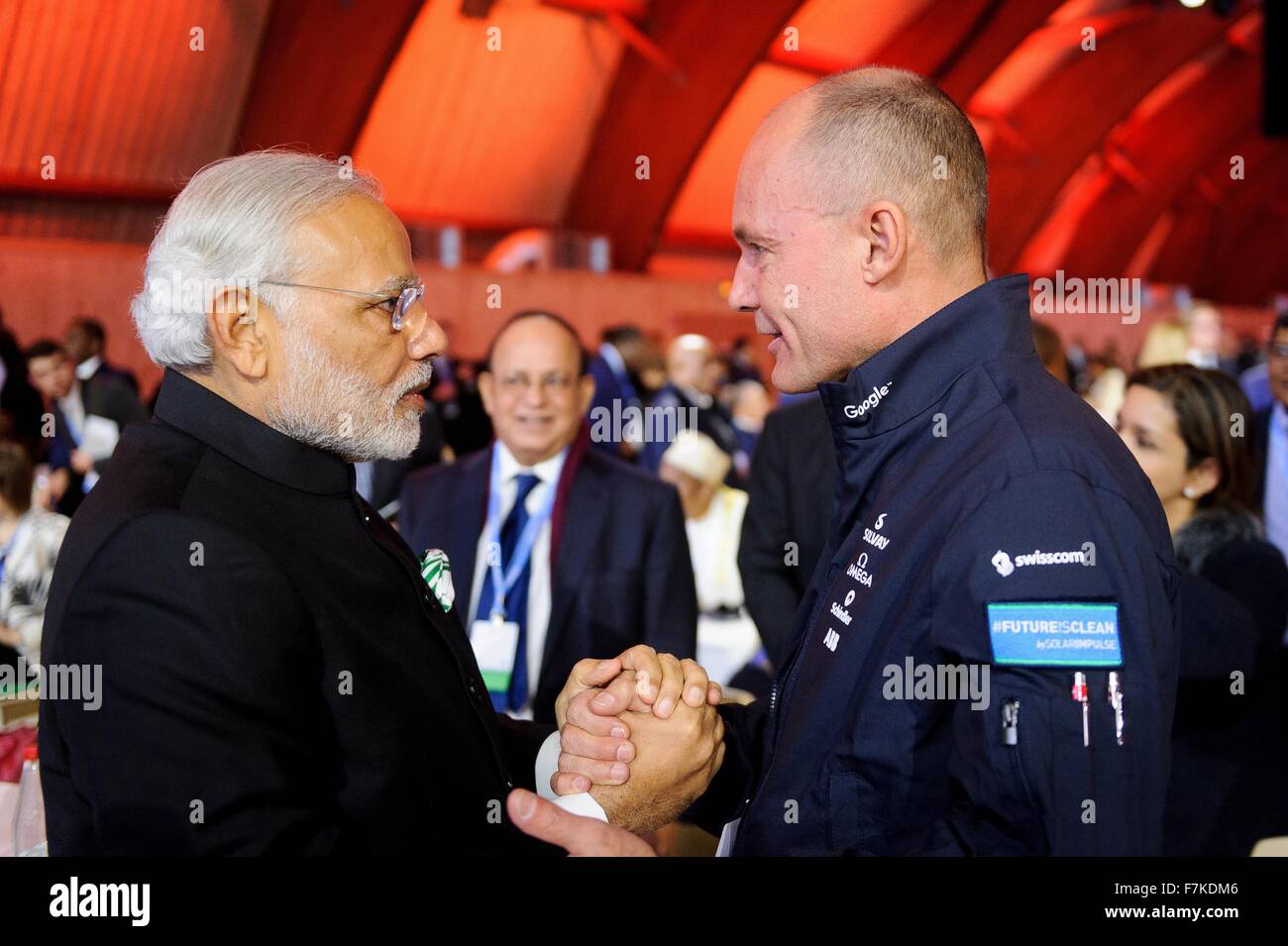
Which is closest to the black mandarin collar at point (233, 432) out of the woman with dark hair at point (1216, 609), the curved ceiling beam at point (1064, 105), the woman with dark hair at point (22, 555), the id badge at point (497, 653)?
the id badge at point (497, 653)

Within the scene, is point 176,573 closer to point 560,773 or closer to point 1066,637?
Answer: point 560,773

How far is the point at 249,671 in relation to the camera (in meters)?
1.57

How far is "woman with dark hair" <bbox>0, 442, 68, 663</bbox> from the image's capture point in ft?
14.2

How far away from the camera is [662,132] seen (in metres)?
17.6

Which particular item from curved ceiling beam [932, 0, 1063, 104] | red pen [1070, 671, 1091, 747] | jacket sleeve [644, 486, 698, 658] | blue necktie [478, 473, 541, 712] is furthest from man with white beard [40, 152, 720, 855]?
curved ceiling beam [932, 0, 1063, 104]

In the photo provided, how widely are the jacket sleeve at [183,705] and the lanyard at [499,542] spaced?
1.95 meters

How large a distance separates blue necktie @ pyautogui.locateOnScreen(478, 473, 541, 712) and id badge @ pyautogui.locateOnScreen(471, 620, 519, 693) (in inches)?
1.9

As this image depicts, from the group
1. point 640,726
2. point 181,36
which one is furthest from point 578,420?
point 181,36

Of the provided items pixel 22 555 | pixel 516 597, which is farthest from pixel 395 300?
pixel 22 555

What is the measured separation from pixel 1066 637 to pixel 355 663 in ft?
3.27

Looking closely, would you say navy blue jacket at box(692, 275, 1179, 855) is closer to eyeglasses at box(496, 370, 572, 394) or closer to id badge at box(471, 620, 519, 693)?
id badge at box(471, 620, 519, 693)

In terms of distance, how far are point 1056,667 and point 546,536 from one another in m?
2.47

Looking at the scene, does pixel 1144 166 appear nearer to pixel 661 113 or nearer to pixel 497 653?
pixel 661 113

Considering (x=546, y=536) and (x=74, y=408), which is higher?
(x=74, y=408)
